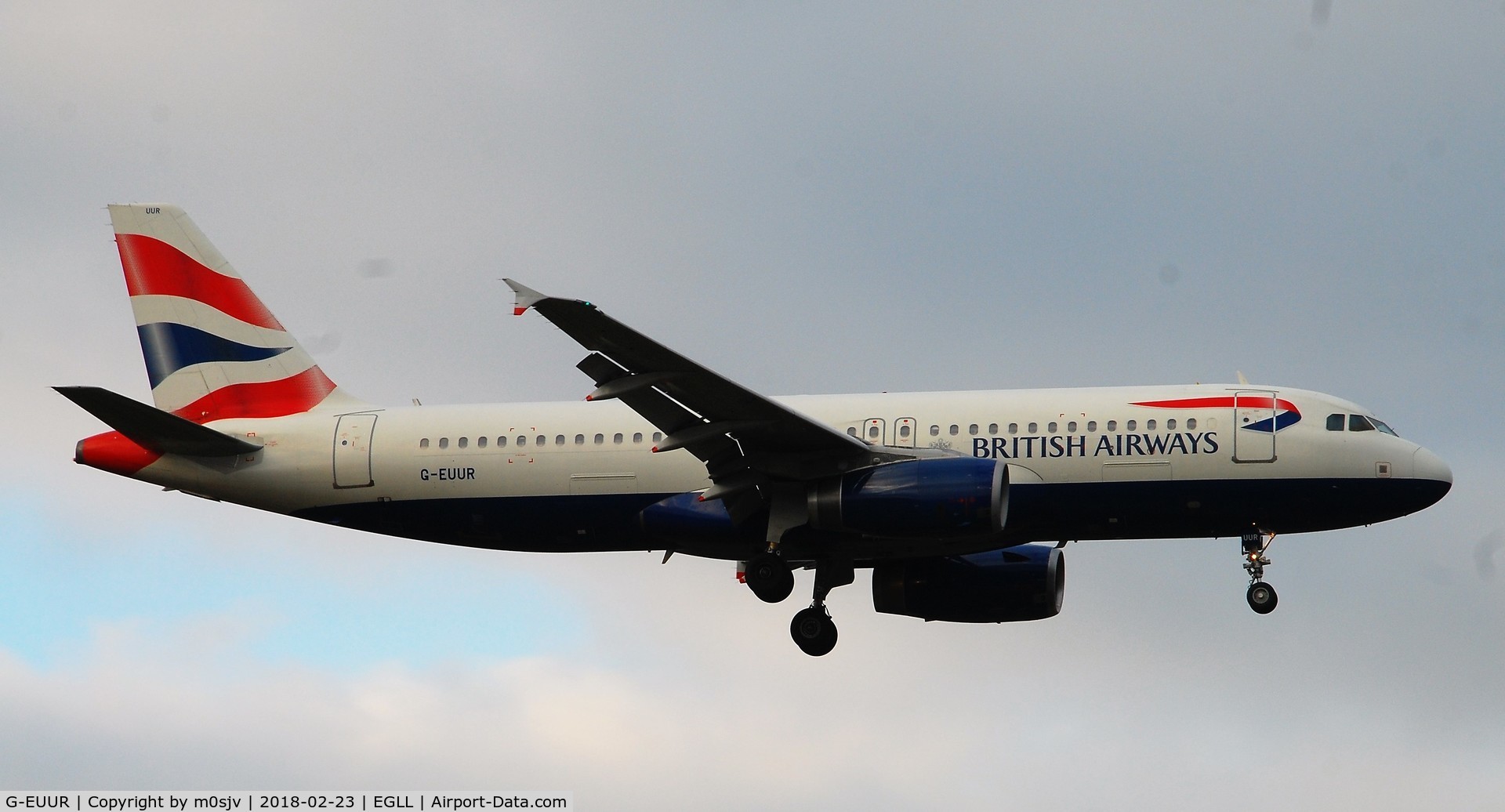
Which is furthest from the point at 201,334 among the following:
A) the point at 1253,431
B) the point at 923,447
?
the point at 1253,431

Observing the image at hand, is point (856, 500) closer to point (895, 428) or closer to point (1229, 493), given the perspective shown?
point (895, 428)

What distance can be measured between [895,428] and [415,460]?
9.71 meters

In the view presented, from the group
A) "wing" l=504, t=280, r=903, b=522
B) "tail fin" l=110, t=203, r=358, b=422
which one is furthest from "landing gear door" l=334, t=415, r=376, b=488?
"wing" l=504, t=280, r=903, b=522

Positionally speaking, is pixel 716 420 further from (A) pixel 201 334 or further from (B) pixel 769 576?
(A) pixel 201 334

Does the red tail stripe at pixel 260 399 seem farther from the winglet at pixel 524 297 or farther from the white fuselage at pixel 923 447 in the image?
the winglet at pixel 524 297

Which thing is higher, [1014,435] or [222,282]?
[222,282]

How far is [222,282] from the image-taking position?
132ft

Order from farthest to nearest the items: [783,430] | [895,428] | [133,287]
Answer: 1. [133,287]
2. [895,428]
3. [783,430]

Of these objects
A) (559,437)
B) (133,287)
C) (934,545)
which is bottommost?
(934,545)

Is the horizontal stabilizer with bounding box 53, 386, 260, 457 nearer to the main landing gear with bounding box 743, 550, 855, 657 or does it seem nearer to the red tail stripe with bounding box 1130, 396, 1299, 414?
the main landing gear with bounding box 743, 550, 855, 657

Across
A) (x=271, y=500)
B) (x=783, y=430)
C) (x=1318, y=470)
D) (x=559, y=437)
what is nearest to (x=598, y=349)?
(x=783, y=430)

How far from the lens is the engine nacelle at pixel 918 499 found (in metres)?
31.5

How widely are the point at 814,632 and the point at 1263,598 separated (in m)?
8.75

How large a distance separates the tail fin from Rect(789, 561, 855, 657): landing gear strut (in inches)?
422
